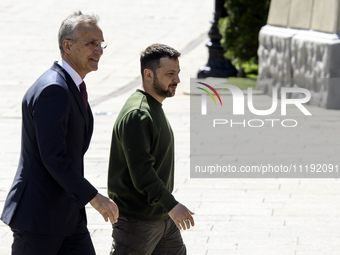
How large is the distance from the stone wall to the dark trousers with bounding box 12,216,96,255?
9.86 m

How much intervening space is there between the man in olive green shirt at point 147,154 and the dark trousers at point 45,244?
0.40m

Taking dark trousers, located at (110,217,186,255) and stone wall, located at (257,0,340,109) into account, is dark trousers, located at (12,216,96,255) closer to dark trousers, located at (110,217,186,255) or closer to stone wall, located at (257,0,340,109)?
dark trousers, located at (110,217,186,255)

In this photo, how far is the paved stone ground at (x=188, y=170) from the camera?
7.09 metres

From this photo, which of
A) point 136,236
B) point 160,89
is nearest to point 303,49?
point 160,89

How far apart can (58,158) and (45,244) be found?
501mm

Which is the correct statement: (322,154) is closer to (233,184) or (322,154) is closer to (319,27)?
(233,184)

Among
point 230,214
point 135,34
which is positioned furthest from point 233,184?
point 135,34

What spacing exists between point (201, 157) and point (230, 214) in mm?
2724

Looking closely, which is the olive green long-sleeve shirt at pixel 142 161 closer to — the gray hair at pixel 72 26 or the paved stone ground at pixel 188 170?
the gray hair at pixel 72 26

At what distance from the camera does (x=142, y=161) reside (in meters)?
4.48

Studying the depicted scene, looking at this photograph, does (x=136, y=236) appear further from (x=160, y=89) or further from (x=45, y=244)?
(x=160, y=89)

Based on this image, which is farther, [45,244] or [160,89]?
[160,89]

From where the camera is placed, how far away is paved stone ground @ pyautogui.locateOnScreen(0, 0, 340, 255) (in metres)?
7.09

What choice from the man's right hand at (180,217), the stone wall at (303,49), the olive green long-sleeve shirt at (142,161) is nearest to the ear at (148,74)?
the olive green long-sleeve shirt at (142,161)
